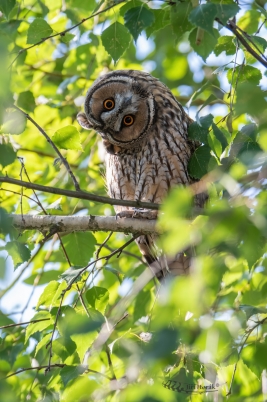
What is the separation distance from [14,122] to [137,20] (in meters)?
0.69

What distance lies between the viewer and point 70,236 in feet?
10.6

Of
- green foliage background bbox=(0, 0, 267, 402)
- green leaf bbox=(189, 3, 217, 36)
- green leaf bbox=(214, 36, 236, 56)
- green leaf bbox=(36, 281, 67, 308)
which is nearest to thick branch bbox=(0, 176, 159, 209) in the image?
green foliage background bbox=(0, 0, 267, 402)

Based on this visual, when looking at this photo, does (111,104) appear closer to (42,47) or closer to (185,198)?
(42,47)

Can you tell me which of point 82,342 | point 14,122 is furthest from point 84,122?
point 82,342

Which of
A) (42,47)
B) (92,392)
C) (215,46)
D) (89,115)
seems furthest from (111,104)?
(92,392)

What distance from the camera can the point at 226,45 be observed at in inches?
112

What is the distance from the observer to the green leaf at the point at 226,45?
284 cm

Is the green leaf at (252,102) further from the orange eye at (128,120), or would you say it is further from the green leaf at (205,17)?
the orange eye at (128,120)

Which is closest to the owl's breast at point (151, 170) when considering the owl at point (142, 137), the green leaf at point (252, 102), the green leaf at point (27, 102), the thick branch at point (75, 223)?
the owl at point (142, 137)

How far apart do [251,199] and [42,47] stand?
4035mm

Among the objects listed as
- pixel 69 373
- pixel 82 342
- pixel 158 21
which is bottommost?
pixel 69 373

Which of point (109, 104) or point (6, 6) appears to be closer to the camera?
point (6, 6)

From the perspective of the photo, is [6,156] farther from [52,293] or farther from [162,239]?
[162,239]

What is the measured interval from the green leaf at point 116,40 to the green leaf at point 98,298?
3.73 feet
